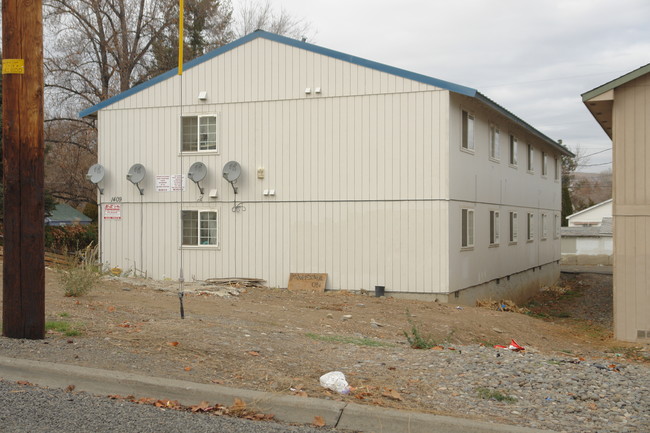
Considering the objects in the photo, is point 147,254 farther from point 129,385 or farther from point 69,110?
point 69,110

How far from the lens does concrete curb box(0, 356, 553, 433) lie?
19.9 ft

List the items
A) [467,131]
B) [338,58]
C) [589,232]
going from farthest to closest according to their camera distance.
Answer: [589,232], [467,131], [338,58]

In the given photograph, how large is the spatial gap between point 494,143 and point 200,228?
30.4 feet

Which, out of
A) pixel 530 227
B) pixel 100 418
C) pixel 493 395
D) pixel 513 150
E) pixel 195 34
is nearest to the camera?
pixel 100 418

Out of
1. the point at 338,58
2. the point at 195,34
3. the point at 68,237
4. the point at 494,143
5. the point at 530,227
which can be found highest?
the point at 195,34

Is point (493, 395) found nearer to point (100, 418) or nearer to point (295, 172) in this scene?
point (100, 418)

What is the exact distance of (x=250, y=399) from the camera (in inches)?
259

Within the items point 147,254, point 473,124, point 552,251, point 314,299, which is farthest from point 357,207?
point 552,251

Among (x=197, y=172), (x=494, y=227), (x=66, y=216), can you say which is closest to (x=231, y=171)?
(x=197, y=172)

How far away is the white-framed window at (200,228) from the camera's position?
20.1m

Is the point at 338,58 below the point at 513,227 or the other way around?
the other way around

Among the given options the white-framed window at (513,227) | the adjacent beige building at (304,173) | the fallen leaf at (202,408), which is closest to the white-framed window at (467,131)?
the adjacent beige building at (304,173)

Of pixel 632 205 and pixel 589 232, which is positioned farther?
pixel 589 232

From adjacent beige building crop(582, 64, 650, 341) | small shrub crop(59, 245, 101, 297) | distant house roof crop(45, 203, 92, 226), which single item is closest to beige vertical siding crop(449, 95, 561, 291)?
adjacent beige building crop(582, 64, 650, 341)
